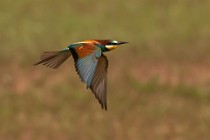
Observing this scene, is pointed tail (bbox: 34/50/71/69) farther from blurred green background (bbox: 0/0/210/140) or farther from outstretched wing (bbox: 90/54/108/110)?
blurred green background (bbox: 0/0/210/140)

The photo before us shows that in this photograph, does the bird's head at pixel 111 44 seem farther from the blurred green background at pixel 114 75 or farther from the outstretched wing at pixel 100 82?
the blurred green background at pixel 114 75

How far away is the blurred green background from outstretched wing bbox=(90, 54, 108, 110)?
6.31 metres

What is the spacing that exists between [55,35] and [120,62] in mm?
1473

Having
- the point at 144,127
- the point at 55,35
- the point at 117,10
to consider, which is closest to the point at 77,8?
the point at 117,10

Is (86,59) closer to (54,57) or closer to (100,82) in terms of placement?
(100,82)

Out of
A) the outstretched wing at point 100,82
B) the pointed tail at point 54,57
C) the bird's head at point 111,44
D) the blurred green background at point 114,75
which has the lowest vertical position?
the blurred green background at point 114,75

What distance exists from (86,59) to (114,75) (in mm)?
7669

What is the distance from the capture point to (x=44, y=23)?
14055mm

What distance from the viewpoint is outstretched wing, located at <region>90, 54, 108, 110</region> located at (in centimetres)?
427

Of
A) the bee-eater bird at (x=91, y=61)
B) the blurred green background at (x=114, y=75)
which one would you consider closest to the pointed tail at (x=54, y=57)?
the bee-eater bird at (x=91, y=61)

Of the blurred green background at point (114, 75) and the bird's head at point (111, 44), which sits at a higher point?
the bird's head at point (111, 44)

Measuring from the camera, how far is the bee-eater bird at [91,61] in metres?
4.19

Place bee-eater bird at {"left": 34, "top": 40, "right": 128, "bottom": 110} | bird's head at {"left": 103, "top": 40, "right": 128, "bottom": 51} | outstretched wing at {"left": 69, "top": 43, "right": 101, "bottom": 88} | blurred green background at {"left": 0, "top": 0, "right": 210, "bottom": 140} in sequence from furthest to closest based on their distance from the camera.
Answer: blurred green background at {"left": 0, "top": 0, "right": 210, "bottom": 140} < bird's head at {"left": 103, "top": 40, "right": 128, "bottom": 51} < bee-eater bird at {"left": 34, "top": 40, "right": 128, "bottom": 110} < outstretched wing at {"left": 69, "top": 43, "right": 101, "bottom": 88}

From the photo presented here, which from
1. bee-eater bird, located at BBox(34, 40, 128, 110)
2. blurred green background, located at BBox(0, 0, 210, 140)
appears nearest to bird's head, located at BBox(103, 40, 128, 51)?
bee-eater bird, located at BBox(34, 40, 128, 110)
